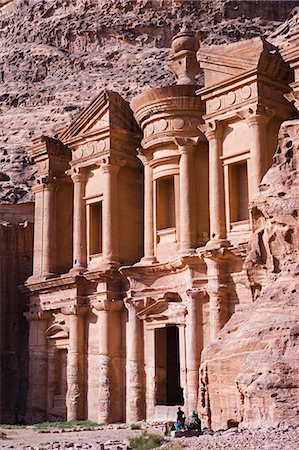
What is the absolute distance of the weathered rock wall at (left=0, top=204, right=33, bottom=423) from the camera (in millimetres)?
32969

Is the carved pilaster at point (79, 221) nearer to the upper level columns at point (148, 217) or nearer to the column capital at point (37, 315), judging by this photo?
the column capital at point (37, 315)

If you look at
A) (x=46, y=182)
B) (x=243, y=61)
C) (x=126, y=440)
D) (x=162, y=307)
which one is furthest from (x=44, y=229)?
(x=126, y=440)

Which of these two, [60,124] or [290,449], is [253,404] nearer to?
[290,449]

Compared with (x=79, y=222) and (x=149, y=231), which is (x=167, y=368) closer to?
(x=149, y=231)

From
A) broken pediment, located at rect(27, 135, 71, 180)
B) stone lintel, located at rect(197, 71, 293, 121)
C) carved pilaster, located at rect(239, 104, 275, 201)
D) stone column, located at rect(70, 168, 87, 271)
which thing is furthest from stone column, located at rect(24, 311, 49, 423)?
carved pilaster, located at rect(239, 104, 275, 201)

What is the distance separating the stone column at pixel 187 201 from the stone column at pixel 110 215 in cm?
311

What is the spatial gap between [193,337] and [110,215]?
6.00 metres

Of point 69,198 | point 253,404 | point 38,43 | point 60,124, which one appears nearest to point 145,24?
point 38,43

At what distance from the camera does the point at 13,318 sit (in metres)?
33.6

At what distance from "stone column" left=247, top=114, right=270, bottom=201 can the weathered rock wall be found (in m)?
12.0

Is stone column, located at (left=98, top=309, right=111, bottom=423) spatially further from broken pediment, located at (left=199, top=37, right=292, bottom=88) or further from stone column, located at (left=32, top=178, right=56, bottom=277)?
broken pediment, located at (left=199, top=37, right=292, bottom=88)

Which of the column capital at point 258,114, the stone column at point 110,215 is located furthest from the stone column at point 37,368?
the column capital at point 258,114

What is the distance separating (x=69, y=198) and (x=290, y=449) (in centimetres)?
2168

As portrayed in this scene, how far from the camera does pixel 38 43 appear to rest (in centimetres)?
5372
